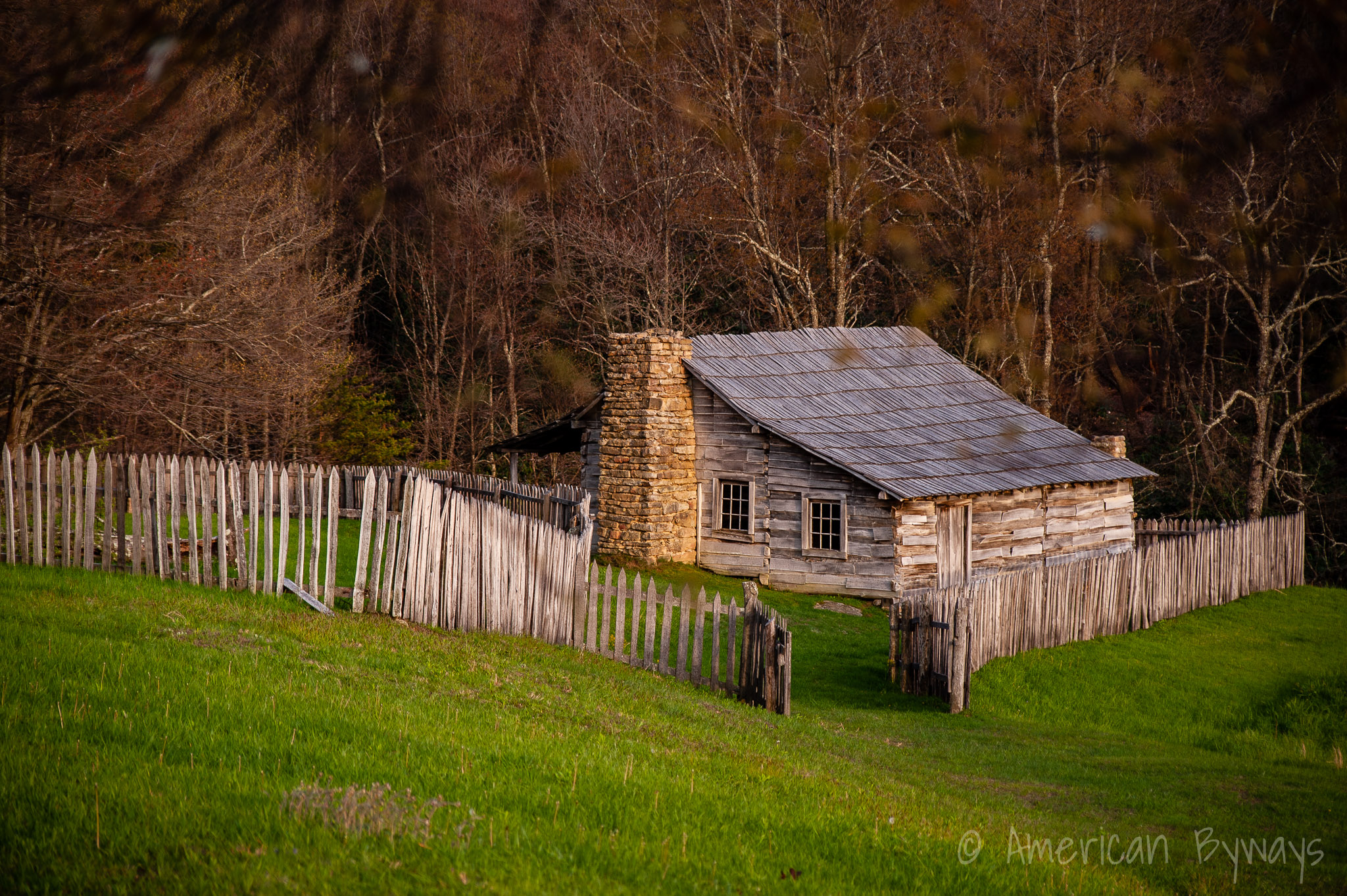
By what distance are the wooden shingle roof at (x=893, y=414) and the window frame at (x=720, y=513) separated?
148 centimetres

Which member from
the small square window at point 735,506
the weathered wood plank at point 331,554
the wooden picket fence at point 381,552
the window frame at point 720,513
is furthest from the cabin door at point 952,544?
the weathered wood plank at point 331,554

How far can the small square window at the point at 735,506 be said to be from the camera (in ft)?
77.2

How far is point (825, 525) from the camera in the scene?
22.5m

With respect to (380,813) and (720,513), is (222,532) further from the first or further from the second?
(720,513)

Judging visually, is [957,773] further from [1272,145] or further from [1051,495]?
[1051,495]

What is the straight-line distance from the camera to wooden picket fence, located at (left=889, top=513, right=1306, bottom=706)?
1446 centimetres

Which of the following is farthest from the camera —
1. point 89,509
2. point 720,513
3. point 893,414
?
point 893,414

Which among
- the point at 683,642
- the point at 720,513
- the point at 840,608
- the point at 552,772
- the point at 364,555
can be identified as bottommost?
the point at 840,608

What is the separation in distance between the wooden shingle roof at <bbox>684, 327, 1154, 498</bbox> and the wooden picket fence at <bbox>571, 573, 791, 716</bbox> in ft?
27.7

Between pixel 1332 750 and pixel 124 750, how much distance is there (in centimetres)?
1259

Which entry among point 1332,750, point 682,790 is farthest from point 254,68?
point 1332,750

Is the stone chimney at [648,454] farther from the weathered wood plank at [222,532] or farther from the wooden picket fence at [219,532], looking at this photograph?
the weathered wood plank at [222,532]

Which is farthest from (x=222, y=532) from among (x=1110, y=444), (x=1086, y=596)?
(x=1110, y=444)

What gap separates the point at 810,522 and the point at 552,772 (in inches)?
643
